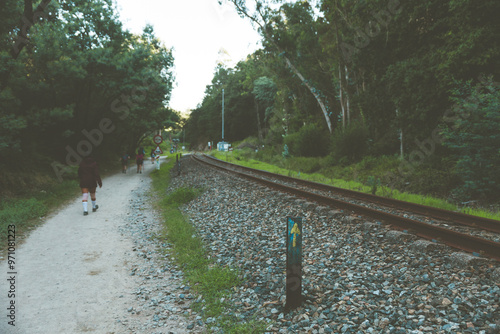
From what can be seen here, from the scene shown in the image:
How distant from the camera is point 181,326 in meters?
3.69

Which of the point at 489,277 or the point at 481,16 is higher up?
the point at 481,16

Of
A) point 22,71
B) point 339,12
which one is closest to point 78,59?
point 22,71

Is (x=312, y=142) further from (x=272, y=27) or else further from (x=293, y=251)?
(x=293, y=251)

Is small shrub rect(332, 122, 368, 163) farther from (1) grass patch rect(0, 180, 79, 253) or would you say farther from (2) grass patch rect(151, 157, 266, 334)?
(1) grass patch rect(0, 180, 79, 253)

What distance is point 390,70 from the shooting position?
49.7 feet

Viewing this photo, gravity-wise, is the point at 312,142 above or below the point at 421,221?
above

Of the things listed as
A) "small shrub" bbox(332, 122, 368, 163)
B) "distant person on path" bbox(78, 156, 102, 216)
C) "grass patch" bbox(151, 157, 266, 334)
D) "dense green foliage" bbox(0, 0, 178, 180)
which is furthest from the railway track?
"dense green foliage" bbox(0, 0, 178, 180)

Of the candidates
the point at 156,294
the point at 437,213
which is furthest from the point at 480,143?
the point at 156,294

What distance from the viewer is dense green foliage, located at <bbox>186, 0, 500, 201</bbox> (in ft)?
34.8

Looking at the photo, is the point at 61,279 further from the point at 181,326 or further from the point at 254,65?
the point at 254,65

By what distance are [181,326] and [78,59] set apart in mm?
14480

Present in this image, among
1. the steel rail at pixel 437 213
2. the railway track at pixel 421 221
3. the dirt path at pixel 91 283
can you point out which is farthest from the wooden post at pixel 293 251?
the steel rail at pixel 437 213

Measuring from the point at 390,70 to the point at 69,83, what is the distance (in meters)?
15.7

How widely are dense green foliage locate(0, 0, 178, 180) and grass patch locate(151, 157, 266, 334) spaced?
6968 millimetres
